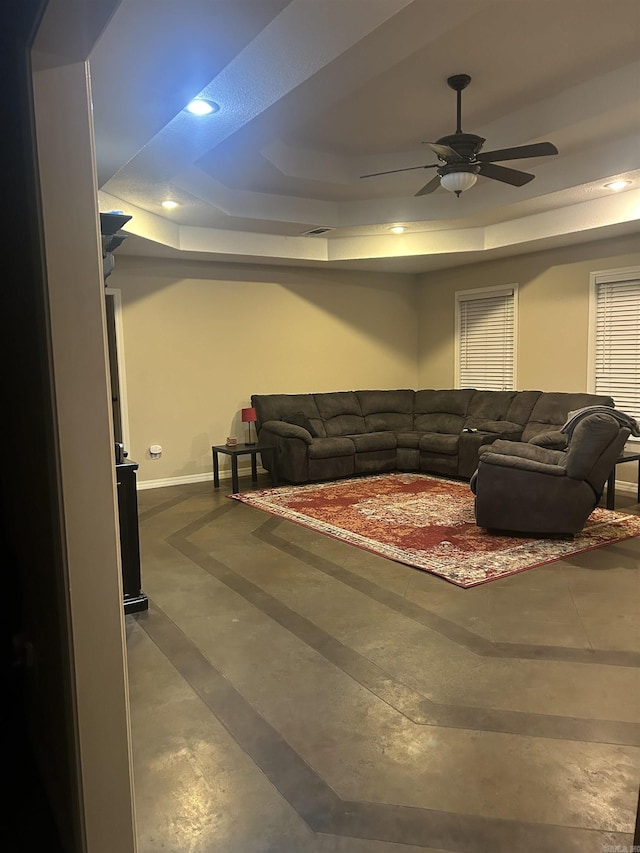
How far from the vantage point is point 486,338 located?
789 centimetres

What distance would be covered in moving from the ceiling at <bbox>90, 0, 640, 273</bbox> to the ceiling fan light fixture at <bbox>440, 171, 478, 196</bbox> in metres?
0.62

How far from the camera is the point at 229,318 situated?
291 inches

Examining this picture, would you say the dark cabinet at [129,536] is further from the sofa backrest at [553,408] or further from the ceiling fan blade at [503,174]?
the sofa backrest at [553,408]

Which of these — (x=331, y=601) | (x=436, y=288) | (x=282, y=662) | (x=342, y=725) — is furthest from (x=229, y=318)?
(x=342, y=725)

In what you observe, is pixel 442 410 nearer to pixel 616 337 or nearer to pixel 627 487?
pixel 616 337

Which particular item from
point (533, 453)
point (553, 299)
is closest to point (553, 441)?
point (533, 453)

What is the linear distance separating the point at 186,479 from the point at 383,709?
503 centimetres

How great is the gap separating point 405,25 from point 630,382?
4775mm

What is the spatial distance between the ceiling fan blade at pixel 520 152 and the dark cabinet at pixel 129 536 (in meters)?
2.95

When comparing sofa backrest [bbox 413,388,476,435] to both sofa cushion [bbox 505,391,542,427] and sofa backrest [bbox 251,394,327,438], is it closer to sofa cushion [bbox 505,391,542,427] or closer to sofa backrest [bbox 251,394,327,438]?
sofa cushion [bbox 505,391,542,427]

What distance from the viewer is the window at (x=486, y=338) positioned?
7590mm

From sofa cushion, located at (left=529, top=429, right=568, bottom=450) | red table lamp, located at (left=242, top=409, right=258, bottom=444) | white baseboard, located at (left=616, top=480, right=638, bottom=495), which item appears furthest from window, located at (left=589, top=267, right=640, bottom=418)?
red table lamp, located at (left=242, top=409, right=258, bottom=444)

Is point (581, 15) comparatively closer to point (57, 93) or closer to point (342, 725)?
point (57, 93)

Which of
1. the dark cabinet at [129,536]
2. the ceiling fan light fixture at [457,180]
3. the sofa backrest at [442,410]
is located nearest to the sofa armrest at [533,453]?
the ceiling fan light fixture at [457,180]
